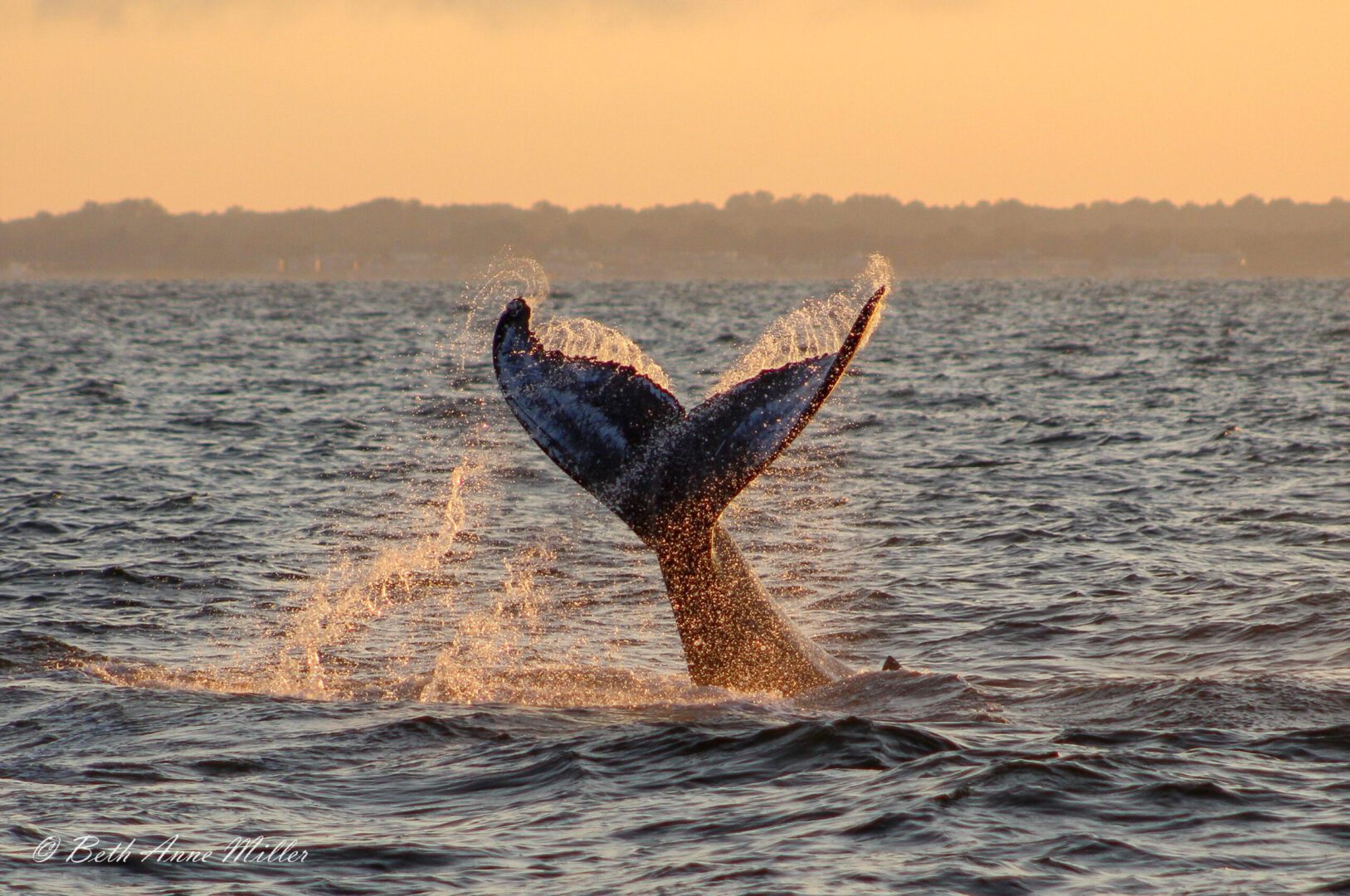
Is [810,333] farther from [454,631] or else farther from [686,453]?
[454,631]

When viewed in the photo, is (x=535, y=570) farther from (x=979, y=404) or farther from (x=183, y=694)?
A: (x=979, y=404)

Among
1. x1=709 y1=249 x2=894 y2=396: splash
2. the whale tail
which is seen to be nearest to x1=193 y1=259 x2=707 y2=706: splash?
the whale tail

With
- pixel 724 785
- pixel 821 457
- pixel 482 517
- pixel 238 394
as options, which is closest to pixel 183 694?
pixel 724 785

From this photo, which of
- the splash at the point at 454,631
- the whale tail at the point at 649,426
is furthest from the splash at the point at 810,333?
the splash at the point at 454,631

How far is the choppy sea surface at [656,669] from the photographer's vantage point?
297 inches

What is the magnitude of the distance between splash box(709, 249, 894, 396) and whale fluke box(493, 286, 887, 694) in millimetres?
165

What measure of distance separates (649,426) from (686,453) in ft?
1.05

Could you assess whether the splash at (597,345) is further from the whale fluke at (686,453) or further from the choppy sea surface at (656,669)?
the choppy sea surface at (656,669)

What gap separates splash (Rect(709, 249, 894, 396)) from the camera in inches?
357

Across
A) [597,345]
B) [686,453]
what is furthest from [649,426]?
[597,345]

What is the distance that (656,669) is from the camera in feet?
39.3

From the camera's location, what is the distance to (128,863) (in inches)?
291

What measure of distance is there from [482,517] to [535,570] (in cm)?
366

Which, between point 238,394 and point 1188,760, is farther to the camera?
point 238,394
